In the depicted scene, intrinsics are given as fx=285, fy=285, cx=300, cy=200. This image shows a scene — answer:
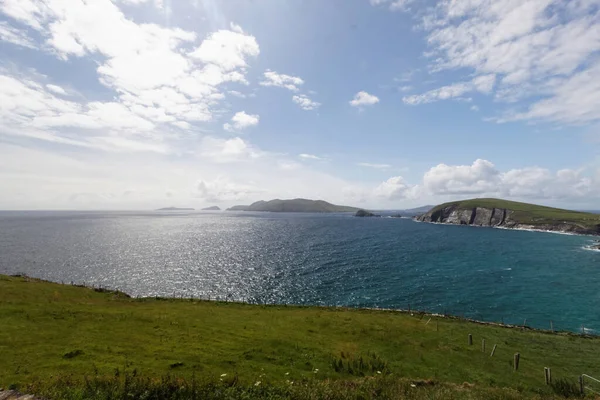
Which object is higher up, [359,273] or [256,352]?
[256,352]

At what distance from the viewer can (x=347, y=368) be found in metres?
30.1

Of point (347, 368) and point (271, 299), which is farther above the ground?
point (347, 368)

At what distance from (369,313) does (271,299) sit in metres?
27.1

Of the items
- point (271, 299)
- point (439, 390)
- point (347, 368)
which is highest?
point (439, 390)

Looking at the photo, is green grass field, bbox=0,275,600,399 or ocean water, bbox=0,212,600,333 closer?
green grass field, bbox=0,275,600,399

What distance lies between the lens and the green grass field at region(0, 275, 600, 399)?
20.7 m

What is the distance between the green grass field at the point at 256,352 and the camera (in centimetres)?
2070

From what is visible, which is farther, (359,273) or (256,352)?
(359,273)

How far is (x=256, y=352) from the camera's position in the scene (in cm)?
3125

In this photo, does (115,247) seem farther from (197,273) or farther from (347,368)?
(347,368)

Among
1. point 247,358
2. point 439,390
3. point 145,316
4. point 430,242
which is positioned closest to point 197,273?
point 145,316

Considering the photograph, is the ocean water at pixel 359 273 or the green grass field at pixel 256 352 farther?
the ocean water at pixel 359 273

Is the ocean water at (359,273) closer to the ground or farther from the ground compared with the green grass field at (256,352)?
closer to the ground

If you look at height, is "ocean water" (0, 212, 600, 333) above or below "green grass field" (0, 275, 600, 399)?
below
